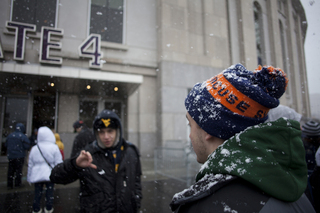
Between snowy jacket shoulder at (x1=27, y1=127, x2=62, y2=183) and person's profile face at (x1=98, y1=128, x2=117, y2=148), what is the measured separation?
220 centimetres

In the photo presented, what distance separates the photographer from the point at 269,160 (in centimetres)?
72

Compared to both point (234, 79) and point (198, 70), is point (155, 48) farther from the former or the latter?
point (234, 79)

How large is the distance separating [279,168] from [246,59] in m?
3.08

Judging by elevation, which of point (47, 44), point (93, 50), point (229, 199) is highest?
point (93, 50)

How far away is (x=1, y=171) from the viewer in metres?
5.06

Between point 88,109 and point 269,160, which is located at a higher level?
point 88,109

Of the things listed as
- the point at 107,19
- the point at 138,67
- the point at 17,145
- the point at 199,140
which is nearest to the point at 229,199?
the point at 199,140

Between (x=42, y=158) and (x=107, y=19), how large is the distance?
19.3 feet

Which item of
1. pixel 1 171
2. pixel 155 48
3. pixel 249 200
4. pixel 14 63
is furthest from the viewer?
pixel 155 48

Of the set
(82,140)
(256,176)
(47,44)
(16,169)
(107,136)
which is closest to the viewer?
(256,176)

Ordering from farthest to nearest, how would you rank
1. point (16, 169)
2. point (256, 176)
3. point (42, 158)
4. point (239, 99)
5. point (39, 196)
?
point (16, 169), point (42, 158), point (39, 196), point (239, 99), point (256, 176)

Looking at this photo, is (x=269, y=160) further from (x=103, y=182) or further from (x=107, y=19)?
(x=107, y=19)

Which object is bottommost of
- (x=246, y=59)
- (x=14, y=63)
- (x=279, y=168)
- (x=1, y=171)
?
(x=1, y=171)

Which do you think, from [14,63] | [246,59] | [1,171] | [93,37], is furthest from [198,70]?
[1,171]
